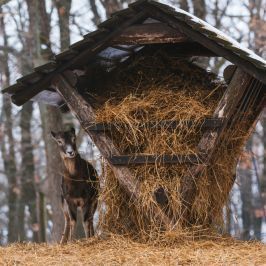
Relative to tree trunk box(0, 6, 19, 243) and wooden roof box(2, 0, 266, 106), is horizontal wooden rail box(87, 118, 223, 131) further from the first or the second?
tree trunk box(0, 6, 19, 243)

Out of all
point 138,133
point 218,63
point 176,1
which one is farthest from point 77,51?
point 176,1

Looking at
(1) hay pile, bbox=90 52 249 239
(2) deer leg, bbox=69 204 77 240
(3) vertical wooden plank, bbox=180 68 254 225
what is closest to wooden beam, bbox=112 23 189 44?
(1) hay pile, bbox=90 52 249 239

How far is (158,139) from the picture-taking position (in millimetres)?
8609

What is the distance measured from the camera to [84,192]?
10.2m

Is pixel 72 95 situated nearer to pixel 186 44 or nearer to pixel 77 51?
pixel 77 51

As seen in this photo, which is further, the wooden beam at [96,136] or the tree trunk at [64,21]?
the tree trunk at [64,21]

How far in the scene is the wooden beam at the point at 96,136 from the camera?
851cm

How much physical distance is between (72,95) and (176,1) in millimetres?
12924

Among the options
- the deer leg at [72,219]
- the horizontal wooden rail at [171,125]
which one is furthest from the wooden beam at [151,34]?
the deer leg at [72,219]

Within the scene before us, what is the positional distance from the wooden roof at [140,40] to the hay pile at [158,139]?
23.9 inches

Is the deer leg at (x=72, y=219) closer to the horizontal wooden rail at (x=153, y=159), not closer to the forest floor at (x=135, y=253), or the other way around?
the forest floor at (x=135, y=253)

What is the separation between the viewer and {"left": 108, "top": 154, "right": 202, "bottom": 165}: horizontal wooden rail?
8508mm

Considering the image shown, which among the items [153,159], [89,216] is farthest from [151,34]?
[89,216]

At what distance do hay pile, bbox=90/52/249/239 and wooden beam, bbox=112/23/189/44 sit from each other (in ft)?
2.09
